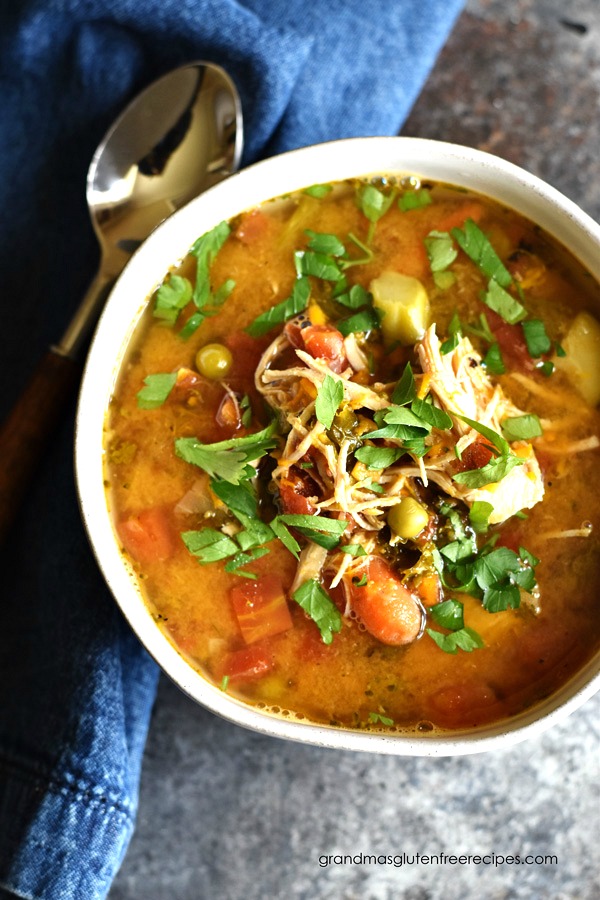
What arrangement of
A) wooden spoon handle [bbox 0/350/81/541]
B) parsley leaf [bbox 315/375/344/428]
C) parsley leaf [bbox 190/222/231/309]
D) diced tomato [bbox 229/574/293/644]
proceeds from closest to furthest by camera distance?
1. parsley leaf [bbox 315/375/344/428]
2. diced tomato [bbox 229/574/293/644]
3. parsley leaf [bbox 190/222/231/309]
4. wooden spoon handle [bbox 0/350/81/541]

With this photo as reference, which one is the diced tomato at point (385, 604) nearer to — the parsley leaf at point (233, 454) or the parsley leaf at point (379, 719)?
the parsley leaf at point (379, 719)

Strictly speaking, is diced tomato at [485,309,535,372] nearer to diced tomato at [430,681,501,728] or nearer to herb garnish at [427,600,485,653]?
herb garnish at [427,600,485,653]

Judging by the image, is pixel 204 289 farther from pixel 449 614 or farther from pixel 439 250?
pixel 449 614

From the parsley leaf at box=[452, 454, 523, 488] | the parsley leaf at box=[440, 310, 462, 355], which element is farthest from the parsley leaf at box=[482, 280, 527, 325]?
the parsley leaf at box=[452, 454, 523, 488]

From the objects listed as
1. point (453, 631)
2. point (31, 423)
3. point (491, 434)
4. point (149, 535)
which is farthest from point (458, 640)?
point (31, 423)

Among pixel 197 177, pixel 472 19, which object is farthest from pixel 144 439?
pixel 472 19

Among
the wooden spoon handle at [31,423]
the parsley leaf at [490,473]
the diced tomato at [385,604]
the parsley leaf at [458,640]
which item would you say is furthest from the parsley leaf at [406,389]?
the wooden spoon handle at [31,423]

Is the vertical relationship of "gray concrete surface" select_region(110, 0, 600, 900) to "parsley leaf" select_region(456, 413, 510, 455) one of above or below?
below
